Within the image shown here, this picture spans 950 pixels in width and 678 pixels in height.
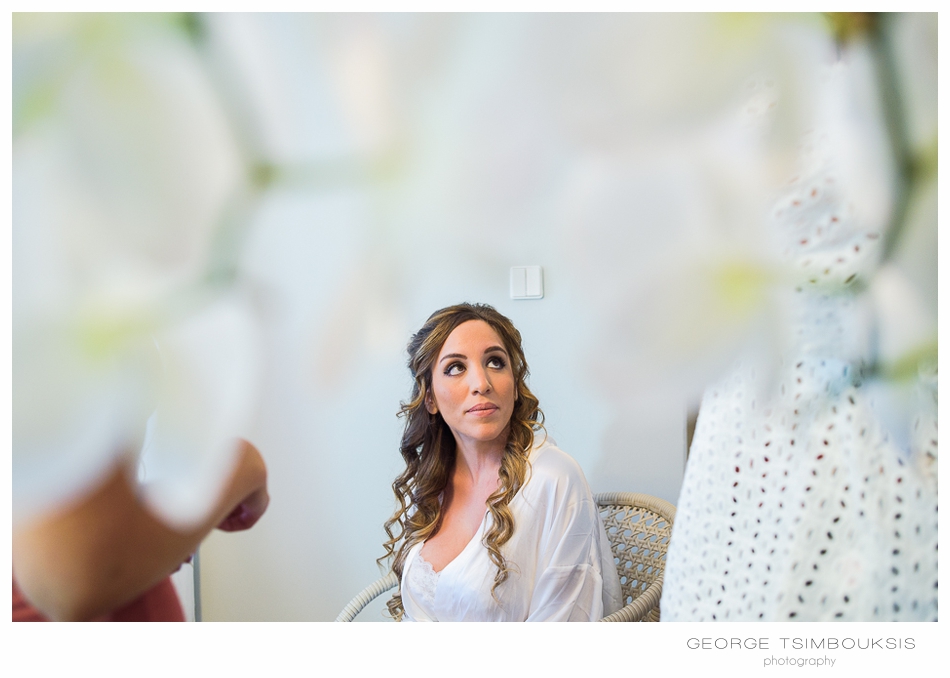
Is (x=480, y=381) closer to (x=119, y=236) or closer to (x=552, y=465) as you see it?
(x=552, y=465)

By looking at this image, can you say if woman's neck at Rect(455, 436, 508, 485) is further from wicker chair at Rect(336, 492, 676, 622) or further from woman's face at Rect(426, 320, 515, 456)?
wicker chair at Rect(336, 492, 676, 622)

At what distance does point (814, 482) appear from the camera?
876 millimetres

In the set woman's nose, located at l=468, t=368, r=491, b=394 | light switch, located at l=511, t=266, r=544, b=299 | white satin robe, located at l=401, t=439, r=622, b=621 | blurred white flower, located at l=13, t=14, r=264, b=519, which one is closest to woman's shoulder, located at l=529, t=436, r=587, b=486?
white satin robe, located at l=401, t=439, r=622, b=621

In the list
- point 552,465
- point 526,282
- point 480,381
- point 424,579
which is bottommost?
point 424,579

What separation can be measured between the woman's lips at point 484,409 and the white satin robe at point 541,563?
0.09 m

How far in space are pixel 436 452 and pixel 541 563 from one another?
0.78 ft

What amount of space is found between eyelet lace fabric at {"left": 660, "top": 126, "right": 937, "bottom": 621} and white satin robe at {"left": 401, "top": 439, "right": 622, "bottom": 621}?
151mm

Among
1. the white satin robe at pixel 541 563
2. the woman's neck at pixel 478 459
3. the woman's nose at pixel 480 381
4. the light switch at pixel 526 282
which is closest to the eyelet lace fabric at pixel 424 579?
the white satin robe at pixel 541 563

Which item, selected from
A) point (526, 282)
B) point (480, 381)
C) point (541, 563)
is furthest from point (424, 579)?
point (526, 282)

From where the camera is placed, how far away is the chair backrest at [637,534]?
1.13 metres

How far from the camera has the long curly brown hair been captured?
1.07 metres
